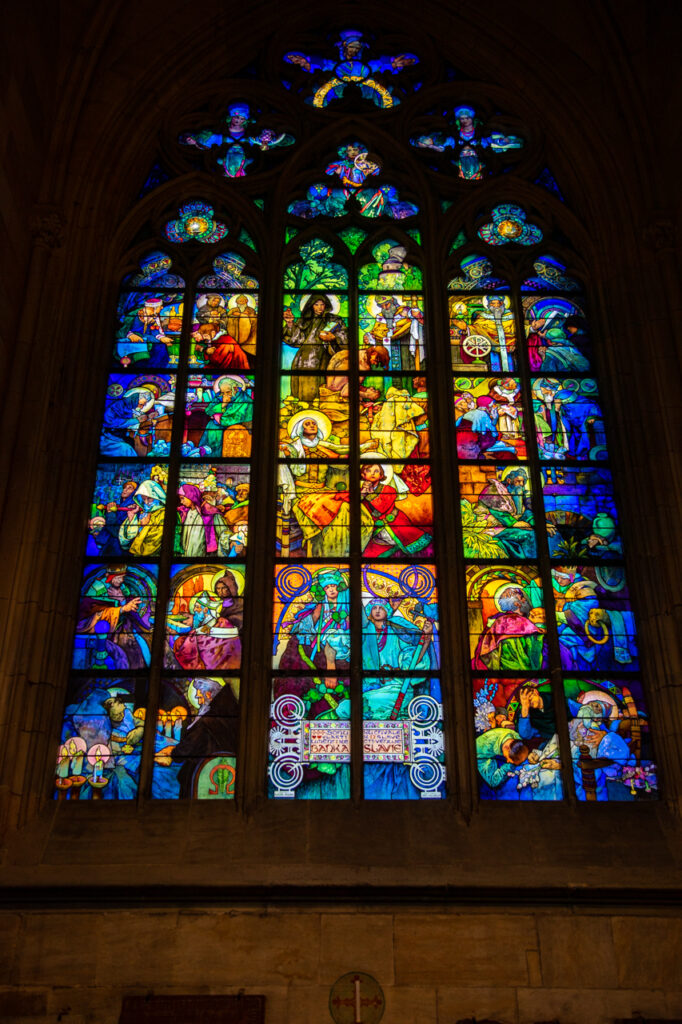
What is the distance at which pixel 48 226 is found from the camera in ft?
32.3

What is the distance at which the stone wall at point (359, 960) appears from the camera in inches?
272

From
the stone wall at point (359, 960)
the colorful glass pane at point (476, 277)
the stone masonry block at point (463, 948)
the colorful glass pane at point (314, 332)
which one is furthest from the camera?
the colorful glass pane at point (476, 277)

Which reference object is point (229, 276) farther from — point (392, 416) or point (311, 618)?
point (311, 618)

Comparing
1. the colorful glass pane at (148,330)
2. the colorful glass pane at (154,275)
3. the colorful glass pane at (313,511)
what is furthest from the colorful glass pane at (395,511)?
the colorful glass pane at (154,275)

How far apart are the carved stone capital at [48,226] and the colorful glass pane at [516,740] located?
4.90 m

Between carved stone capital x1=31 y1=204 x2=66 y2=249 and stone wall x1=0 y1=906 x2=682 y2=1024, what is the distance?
5293mm

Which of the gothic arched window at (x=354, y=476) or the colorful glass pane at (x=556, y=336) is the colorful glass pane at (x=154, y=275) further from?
the colorful glass pane at (x=556, y=336)

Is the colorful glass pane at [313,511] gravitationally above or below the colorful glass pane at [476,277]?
below

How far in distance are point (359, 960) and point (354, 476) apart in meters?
3.64

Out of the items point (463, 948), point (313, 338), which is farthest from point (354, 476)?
point (463, 948)

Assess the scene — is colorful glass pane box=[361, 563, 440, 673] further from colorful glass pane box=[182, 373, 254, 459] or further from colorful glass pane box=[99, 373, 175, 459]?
colorful glass pane box=[99, 373, 175, 459]

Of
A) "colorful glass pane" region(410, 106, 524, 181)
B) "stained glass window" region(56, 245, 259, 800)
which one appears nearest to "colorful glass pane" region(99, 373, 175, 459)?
"stained glass window" region(56, 245, 259, 800)

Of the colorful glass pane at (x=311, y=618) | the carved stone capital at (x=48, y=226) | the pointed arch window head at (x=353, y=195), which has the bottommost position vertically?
the colorful glass pane at (x=311, y=618)

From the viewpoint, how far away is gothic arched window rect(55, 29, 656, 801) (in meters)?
8.18
